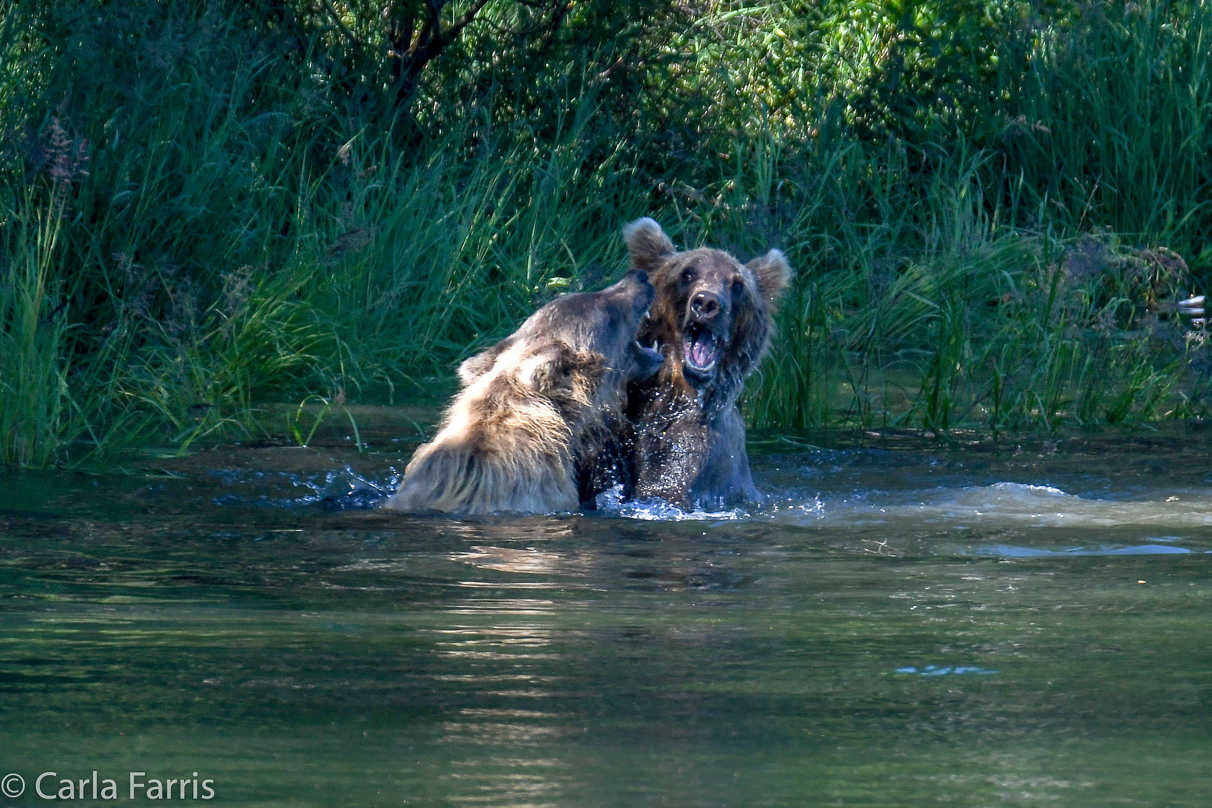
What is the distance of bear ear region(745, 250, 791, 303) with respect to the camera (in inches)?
270

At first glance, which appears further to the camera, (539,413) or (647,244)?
(647,244)

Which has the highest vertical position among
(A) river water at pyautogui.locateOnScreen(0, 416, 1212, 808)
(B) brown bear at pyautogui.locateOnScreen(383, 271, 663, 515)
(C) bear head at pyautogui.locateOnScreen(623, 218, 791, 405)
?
(C) bear head at pyautogui.locateOnScreen(623, 218, 791, 405)

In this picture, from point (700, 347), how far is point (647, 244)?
64 centimetres

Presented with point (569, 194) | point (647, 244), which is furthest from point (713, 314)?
point (569, 194)

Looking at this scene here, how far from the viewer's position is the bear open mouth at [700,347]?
649 cm

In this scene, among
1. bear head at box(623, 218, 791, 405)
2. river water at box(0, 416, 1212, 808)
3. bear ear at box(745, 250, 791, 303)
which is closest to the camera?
river water at box(0, 416, 1212, 808)

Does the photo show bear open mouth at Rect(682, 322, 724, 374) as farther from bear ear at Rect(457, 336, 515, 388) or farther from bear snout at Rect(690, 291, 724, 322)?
bear ear at Rect(457, 336, 515, 388)

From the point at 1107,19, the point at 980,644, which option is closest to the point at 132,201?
the point at 980,644

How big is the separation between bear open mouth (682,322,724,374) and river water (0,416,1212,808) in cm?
63

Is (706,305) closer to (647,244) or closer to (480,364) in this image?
(647,244)

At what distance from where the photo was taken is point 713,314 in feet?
20.9

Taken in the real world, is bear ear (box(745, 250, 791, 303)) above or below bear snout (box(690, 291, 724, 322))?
above

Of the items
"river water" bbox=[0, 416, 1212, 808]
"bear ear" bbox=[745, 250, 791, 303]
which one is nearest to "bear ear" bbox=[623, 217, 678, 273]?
"bear ear" bbox=[745, 250, 791, 303]

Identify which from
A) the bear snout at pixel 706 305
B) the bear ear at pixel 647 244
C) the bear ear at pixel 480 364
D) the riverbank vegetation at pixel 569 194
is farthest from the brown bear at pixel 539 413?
the riverbank vegetation at pixel 569 194
